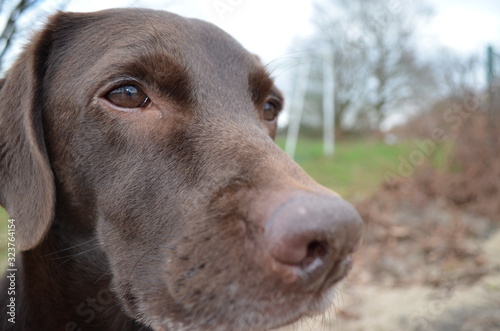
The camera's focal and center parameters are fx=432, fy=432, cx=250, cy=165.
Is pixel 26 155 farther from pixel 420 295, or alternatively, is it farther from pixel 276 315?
pixel 420 295

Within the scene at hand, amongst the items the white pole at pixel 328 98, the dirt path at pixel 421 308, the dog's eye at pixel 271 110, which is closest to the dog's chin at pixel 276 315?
the dog's eye at pixel 271 110

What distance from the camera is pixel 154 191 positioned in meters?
2.18

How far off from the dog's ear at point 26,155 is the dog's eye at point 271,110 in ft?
5.06

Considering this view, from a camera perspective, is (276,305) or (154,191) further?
(154,191)

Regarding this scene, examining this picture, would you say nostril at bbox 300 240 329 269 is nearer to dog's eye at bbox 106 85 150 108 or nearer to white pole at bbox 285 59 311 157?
dog's eye at bbox 106 85 150 108

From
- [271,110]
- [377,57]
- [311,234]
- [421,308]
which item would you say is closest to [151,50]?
[271,110]

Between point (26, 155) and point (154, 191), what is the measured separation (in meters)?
0.85

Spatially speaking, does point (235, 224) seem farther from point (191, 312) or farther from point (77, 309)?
point (77, 309)

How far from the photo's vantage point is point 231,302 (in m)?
1.79

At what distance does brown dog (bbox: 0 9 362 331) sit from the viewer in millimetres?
1685

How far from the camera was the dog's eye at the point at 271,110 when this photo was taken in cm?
328

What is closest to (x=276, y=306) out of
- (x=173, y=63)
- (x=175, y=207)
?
(x=175, y=207)

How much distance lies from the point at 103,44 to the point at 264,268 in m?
1.66

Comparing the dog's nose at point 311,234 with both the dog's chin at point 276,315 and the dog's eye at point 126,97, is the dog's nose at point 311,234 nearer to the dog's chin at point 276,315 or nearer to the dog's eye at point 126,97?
the dog's chin at point 276,315
